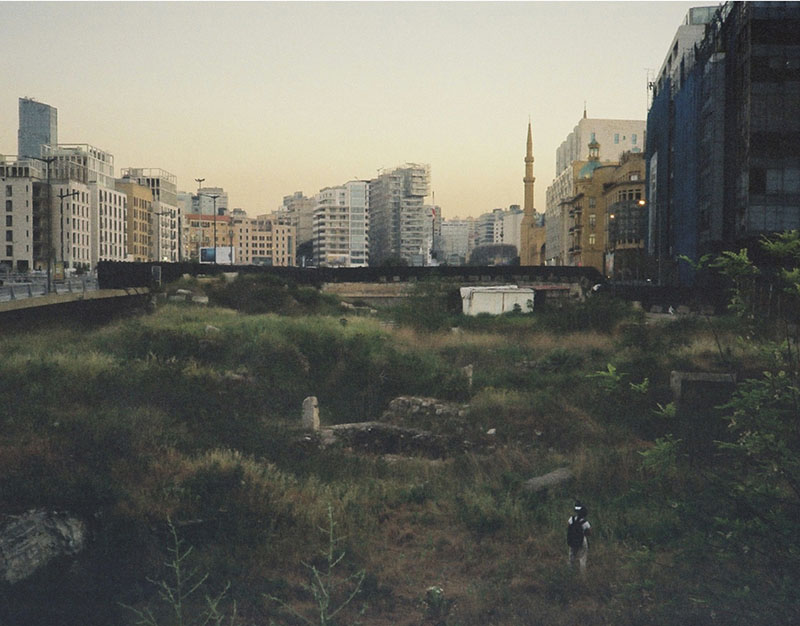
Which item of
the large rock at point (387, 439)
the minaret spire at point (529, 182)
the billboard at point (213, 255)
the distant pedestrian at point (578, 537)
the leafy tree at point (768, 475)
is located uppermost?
the minaret spire at point (529, 182)

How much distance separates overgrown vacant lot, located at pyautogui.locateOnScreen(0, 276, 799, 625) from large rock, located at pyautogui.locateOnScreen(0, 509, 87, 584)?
1.02ft

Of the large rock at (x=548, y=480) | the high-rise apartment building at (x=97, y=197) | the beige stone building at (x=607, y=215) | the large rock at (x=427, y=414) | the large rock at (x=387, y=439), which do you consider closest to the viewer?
the large rock at (x=548, y=480)

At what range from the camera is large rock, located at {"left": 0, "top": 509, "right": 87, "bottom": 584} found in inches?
496

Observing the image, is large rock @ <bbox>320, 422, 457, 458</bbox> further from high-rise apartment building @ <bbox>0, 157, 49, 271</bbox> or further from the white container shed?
high-rise apartment building @ <bbox>0, 157, 49, 271</bbox>

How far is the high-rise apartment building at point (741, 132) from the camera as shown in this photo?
45.3 meters

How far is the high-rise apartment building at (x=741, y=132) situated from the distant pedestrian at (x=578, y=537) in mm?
36274

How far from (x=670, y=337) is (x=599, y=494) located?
21.1 metres

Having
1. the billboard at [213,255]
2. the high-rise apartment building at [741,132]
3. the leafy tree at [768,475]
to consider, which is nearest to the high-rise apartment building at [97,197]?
the billboard at [213,255]

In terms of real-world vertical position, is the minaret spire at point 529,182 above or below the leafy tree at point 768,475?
above

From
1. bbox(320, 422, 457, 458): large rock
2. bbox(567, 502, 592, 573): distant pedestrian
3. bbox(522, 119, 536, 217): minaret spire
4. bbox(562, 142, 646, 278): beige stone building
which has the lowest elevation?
bbox(320, 422, 457, 458): large rock

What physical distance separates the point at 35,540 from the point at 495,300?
146ft

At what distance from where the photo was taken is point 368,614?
1216 centimetres

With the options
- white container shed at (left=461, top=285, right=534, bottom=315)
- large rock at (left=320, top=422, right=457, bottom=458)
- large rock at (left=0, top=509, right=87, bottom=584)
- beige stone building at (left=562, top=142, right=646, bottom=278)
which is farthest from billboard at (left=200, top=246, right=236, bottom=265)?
large rock at (left=0, top=509, right=87, bottom=584)

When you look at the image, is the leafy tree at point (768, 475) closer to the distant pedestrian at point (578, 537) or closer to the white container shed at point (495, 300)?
the distant pedestrian at point (578, 537)
